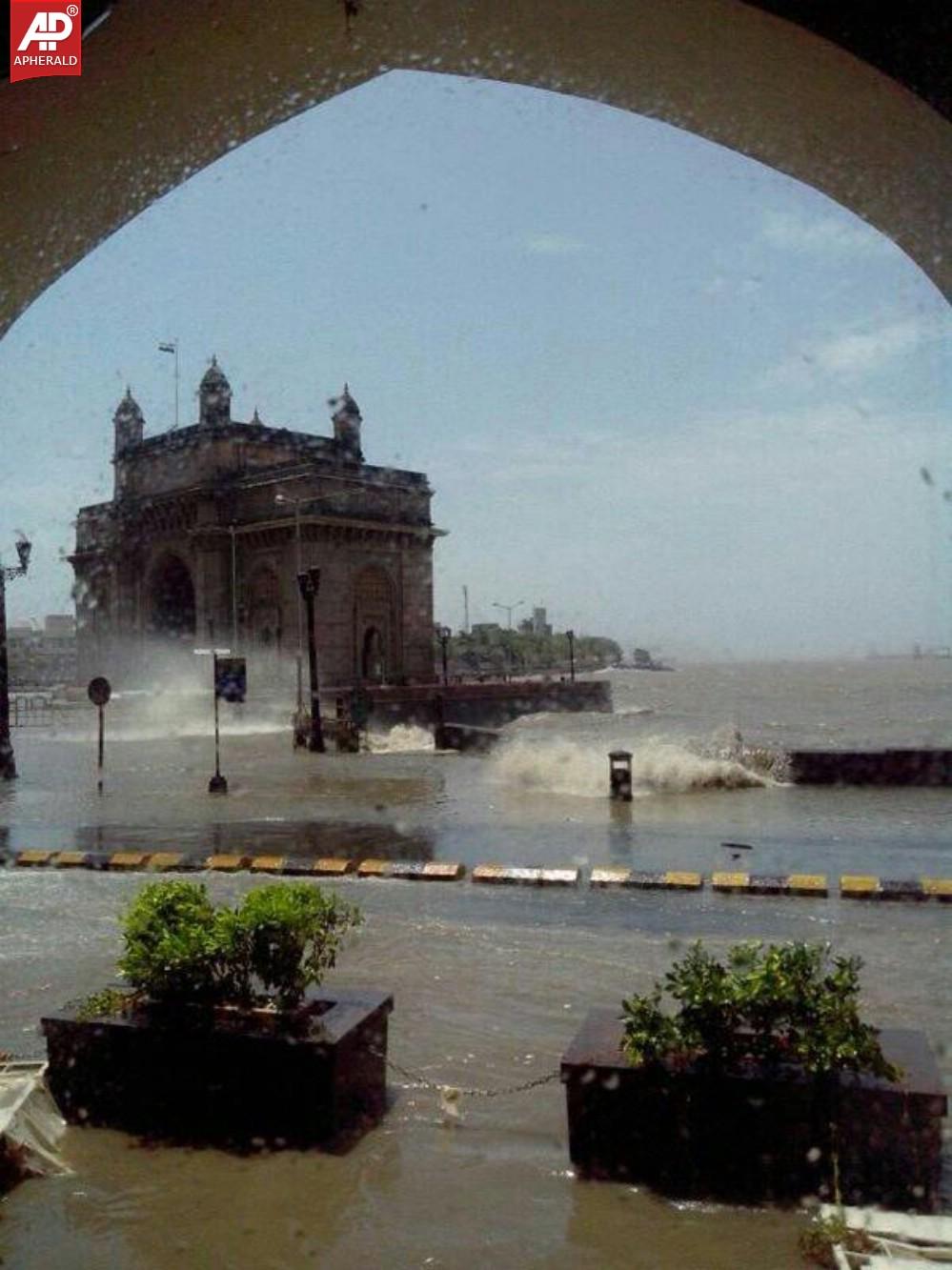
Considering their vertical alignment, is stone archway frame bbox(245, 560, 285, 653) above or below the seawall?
above

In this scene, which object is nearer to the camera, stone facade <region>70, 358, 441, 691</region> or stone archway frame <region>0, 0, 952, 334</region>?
stone archway frame <region>0, 0, 952, 334</region>

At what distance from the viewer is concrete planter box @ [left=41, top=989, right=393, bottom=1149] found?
16.5 ft

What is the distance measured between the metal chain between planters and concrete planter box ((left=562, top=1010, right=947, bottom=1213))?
4.22 feet

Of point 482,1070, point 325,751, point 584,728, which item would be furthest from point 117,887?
point 584,728

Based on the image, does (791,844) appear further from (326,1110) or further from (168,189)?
(168,189)

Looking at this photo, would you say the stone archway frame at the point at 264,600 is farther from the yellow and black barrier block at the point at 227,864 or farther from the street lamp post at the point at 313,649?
the yellow and black barrier block at the point at 227,864

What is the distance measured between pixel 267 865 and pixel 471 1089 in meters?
7.04

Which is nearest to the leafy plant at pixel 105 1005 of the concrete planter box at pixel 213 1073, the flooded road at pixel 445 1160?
the concrete planter box at pixel 213 1073

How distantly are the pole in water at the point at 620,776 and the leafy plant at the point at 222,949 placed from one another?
1475 cm

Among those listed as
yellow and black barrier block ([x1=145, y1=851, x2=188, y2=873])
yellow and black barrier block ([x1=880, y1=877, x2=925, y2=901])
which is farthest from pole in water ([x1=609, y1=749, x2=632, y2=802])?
yellow and black barrier block ([x1=145, y1=851, x2=188, y2=873])

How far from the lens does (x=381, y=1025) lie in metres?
5.64

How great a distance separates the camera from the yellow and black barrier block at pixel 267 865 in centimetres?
1283

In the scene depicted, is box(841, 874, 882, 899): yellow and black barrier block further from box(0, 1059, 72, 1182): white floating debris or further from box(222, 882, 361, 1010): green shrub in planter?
box(0, 1059, 72, 1182): white floating debris

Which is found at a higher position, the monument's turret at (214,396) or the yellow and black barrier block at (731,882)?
the monument's turret at (214,396)
